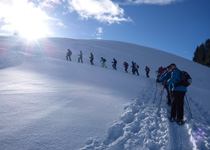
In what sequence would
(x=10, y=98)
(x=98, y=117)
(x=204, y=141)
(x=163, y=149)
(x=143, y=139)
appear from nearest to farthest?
1. (x=163, y=149)
2. (x=143, y=139)
3. (x=204, y=141)
4. (x=98, y=117)
5. (x=10, y=98)

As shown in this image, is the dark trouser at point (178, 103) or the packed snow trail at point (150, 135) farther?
the dark trouser at point (178, 103)

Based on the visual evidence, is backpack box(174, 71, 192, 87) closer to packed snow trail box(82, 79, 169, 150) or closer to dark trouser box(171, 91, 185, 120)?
dark trouser box(171, 91, 185, 120)

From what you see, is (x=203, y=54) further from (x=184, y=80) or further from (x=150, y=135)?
(x=150, y=135)

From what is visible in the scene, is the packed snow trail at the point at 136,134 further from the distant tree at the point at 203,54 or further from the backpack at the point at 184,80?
the distant tree at the point at 203,54

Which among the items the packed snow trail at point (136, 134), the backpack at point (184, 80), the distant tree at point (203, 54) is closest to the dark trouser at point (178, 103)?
the backpack at point (184, 80)

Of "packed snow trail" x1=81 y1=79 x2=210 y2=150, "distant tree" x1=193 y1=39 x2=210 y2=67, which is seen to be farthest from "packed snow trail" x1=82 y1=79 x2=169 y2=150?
"distant tree" x1=193 y1=39 x2=210 y2=67

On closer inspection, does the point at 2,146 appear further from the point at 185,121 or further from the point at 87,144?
the point at 185,121

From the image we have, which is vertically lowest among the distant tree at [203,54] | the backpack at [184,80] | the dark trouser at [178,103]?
the dark trouser at [178,103]

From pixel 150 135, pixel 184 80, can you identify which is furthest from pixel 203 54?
pixel 150 135

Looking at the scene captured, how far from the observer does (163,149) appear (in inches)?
97.3

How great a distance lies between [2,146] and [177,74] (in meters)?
4.41

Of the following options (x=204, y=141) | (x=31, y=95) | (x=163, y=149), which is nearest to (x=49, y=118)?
(x=31, y=95)

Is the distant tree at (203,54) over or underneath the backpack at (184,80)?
over

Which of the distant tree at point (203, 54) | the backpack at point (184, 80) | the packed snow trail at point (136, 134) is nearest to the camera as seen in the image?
the packed snow trail at point (136, 134)
